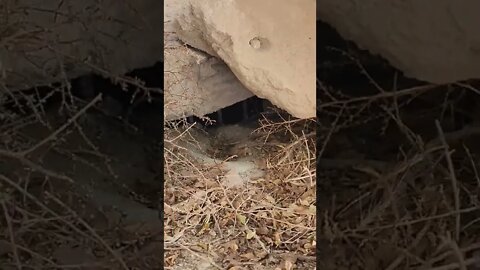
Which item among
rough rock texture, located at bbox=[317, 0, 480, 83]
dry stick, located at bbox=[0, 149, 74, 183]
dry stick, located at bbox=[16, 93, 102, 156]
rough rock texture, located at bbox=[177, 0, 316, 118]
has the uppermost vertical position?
rough rock texture, located at bbox=[317, 0, 480, 83]

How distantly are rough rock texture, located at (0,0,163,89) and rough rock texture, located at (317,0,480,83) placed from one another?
30 centimetres

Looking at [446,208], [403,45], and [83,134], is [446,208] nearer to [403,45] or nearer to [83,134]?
[403,45]

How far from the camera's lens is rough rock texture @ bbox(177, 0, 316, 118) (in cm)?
133

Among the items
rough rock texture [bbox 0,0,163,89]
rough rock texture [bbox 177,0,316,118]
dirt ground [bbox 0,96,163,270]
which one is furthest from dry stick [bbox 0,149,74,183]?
rough rock texture [bbox 177,0,316,118]

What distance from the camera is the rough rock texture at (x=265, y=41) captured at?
4.35 feet

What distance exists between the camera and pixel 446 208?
1.13 meters

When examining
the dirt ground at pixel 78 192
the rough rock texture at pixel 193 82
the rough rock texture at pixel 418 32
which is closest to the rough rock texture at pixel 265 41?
the rough rock texture at pixel 193 82

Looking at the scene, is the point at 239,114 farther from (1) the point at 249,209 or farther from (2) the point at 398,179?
(2) the point at 398,179

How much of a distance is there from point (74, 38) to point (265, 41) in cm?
38

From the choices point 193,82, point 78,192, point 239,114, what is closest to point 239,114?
point 239,114

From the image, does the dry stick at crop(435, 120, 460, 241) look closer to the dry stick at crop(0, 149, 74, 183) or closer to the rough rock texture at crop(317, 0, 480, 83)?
the rough rock texture at crop(317, 0, 480, 83)

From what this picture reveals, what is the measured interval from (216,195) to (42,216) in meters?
0.37

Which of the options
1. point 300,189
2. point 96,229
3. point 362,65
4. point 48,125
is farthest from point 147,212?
point 362,65

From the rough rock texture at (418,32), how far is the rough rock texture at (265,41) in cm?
17
